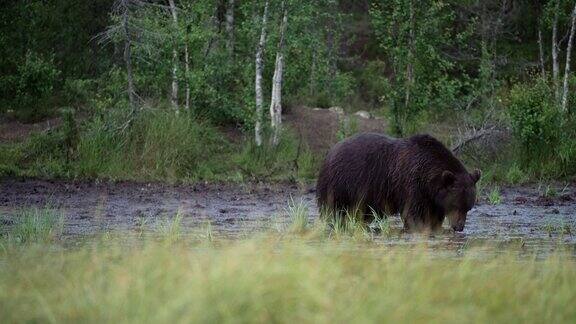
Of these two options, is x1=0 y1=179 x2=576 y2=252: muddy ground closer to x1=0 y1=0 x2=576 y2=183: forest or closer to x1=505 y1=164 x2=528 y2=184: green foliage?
x1=505 y1=164 x2=528 y2=184: green foliage

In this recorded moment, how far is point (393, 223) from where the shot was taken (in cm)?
1509

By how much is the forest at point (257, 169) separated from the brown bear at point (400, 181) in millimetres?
60

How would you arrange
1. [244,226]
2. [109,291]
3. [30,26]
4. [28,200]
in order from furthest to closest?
[30,26] → [28,200] → [244,226] → [109,291]

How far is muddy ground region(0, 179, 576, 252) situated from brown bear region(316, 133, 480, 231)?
372mm

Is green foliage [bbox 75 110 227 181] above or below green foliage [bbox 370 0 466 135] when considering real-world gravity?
below

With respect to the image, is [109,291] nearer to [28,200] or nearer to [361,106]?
[28,200]

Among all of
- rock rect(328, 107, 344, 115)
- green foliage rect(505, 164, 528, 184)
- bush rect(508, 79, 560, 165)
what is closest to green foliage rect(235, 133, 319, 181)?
green foliage rect(505, 164, 528, 184)

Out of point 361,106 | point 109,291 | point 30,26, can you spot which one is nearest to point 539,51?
point 361,106

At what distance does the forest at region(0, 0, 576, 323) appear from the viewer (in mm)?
6285

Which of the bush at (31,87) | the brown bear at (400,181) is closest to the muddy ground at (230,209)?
the brown bear at (400,181)

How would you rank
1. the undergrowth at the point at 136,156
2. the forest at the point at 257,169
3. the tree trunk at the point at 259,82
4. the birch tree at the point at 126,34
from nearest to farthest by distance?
the forest at the point at 257,169, the undergrowth at the point at 136,156, the birch tree at the point at 126,34, the tree trunk at the point at 259,82

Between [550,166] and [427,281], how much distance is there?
1514 centimetres

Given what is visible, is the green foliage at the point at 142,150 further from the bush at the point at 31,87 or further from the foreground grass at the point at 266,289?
the foreground grass at the point at 266,289

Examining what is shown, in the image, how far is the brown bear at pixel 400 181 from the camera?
12758 millimetres
